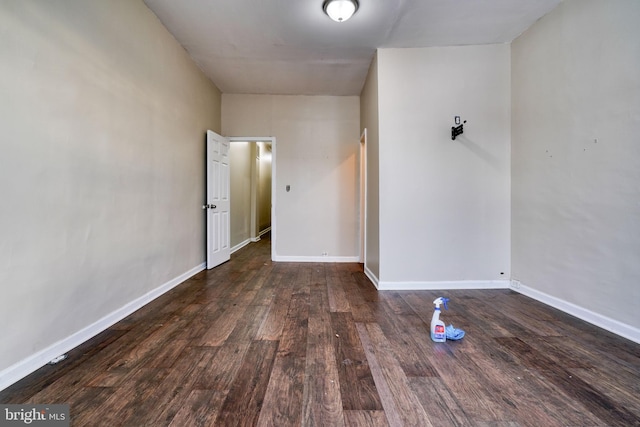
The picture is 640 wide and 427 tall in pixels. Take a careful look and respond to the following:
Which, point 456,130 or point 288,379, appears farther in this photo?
point 456,130

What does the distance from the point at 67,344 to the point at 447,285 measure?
3.33 meters

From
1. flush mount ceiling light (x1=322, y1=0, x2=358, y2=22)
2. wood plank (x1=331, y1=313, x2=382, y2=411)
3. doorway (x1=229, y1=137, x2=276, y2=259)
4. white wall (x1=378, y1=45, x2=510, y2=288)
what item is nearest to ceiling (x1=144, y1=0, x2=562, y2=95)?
flush mount ceiling light (x1=322, y1=0, x2=358, y2=22)

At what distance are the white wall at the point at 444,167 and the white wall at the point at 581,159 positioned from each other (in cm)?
20

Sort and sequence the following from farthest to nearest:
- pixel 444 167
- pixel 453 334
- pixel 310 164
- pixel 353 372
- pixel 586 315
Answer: pixel 310 164
pixel 444 167
pixel 586 315
pixel 453 334
pixel 353 372

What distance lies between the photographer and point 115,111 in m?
2.09

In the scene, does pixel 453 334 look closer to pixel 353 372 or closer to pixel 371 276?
pixel 353 372

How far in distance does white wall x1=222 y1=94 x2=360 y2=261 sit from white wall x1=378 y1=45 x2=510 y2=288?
145 centimetres

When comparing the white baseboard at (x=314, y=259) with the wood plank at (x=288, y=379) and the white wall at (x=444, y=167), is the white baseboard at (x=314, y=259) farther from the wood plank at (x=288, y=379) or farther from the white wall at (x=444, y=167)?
the wood plank at (x=288, y=379)

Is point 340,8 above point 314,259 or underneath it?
above

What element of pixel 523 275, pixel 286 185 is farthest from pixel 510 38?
pixel 286 185

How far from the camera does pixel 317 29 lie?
2668 millimetres

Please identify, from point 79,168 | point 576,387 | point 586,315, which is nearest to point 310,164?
point 79,168

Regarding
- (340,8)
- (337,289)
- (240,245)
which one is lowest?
(337,289)

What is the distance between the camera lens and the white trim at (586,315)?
1.85 meters
